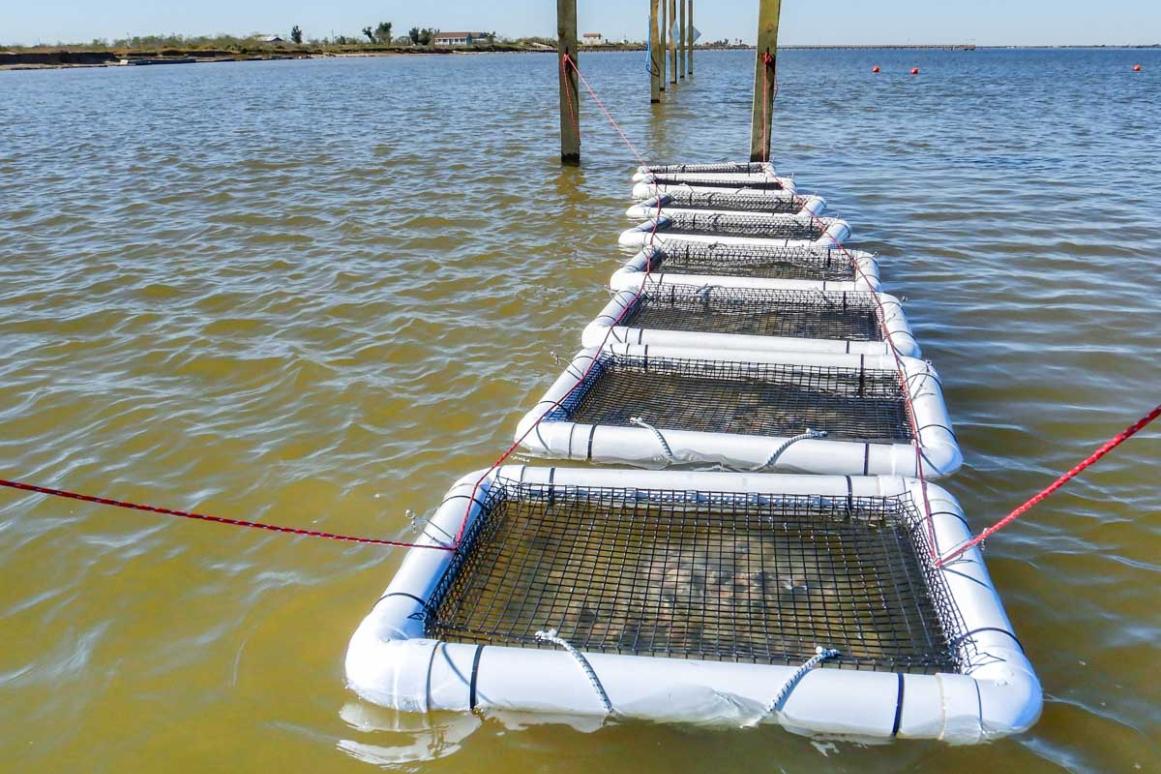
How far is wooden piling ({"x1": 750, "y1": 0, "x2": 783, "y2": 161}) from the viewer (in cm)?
1230

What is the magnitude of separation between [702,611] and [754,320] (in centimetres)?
370

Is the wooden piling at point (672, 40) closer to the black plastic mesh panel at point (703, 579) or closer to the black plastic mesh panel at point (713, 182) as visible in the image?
the black plastic mesh panel at point (713, 182)

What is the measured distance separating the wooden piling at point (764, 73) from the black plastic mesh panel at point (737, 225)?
353cm

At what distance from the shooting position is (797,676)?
3088mm

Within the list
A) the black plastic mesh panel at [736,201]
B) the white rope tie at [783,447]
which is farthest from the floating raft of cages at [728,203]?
the white rope tie at [783,447]

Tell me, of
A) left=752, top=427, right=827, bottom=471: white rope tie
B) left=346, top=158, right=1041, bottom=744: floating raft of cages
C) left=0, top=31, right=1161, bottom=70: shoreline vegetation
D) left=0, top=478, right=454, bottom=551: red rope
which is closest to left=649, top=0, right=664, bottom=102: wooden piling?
left=346, top=158, right=1041, bottom=744: floating raft of cages

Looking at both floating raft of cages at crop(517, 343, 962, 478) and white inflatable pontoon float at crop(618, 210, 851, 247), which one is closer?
floating raft of cages at crop(517, 343, 962, 478)

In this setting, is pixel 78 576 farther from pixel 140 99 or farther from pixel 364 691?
pixel 140 99

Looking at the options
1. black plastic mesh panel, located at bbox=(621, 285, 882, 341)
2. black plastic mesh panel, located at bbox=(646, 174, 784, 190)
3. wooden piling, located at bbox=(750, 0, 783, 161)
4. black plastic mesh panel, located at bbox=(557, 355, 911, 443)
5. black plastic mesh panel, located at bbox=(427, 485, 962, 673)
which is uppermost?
wooden piling, located at bbox=(750, 0, 783, 161)

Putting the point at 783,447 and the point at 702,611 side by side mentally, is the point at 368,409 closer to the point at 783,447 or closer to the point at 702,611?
the point at 783,447

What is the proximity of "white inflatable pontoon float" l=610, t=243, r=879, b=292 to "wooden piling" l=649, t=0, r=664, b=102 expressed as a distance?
1679 centimetres

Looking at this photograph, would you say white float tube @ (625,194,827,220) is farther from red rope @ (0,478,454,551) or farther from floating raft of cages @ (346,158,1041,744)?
red rope @ (0,478,454,551)

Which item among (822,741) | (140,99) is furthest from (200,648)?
(140,99)

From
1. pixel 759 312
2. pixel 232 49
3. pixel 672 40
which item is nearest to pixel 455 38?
pixel 232 49
